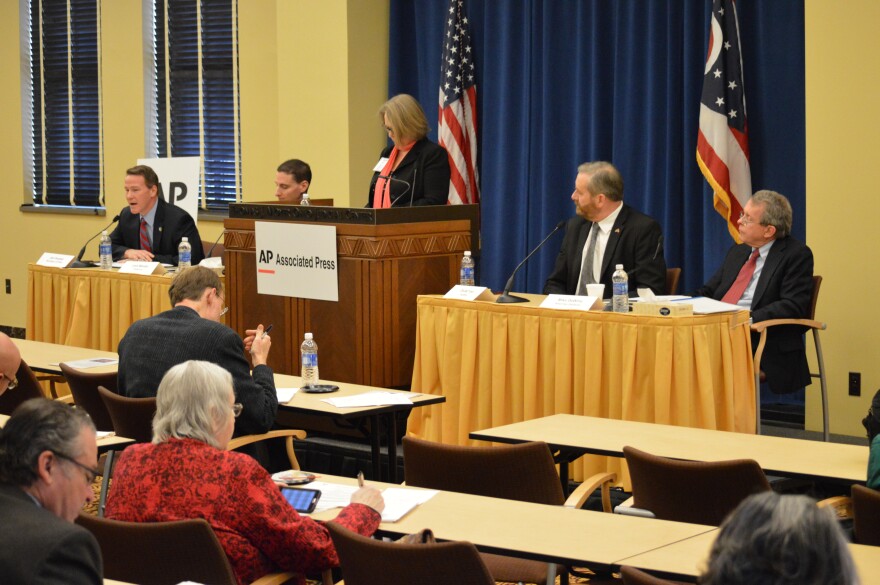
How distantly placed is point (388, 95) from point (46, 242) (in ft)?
13.9

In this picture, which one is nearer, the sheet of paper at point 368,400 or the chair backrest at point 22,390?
the sheet of paper at point 368,400

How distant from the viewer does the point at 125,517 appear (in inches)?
122

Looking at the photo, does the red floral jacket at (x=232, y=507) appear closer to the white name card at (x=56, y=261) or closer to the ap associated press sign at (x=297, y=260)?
the ap associated press sign at (x=297, y=260)

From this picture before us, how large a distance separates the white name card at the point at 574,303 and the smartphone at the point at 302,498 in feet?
7.20

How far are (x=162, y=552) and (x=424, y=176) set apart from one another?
4.06 meters

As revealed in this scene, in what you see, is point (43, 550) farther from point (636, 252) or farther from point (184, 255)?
point (184, 255)

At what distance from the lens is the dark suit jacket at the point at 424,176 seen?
671cm

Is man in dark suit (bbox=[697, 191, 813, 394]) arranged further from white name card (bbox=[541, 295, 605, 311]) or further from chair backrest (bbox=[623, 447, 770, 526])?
chair backrest (bbox=[623, 447, 770, 526])

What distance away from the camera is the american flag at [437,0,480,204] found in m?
8.66

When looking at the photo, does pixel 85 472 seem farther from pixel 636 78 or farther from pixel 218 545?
pixel 636 78

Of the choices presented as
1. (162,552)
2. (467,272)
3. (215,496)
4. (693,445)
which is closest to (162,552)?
(162,552)

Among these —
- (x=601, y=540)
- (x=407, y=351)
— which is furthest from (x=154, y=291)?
(x=601, y=540)

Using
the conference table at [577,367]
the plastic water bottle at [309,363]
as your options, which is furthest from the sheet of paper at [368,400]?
the conference table at [577,367]

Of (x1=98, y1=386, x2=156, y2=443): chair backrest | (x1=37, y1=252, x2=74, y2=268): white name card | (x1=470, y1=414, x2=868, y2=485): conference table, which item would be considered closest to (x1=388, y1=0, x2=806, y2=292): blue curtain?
(x1=37, y1=252, x2=74, y2=268): white name card
